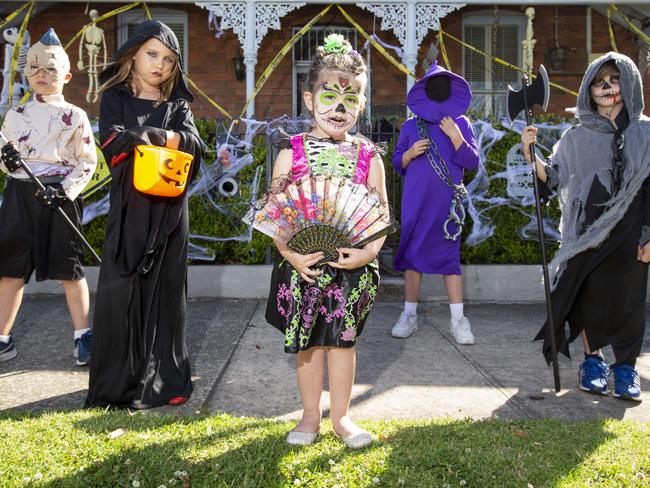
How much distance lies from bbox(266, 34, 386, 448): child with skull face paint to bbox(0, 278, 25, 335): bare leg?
2.09m

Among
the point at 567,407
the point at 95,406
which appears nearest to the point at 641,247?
the point at 567,407

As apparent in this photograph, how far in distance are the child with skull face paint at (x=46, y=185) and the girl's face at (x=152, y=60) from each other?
0.92m

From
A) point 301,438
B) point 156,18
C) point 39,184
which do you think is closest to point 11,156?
point 39,184

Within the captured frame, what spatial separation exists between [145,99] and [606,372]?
3.11 metres

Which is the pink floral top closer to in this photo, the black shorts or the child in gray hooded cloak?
the child in gray hooded cloak

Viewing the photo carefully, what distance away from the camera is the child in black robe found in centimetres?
326

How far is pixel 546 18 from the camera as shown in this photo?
10914 millimetres

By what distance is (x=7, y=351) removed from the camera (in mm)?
4188

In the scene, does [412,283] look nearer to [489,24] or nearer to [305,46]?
[305,46]

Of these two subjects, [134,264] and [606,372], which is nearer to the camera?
[134,264]

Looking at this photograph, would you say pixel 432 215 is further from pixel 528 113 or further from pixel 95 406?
pixel 95 406

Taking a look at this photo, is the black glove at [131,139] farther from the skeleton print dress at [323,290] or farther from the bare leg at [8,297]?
the bare leg at [8,297]

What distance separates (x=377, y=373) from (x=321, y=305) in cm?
144

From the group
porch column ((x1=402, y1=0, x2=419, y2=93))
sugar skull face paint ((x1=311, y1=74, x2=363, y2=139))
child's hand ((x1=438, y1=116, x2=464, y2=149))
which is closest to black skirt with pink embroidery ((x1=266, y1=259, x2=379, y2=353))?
sugar skull face paint ((x1=311, y1=74, x2=363, y2=139))
